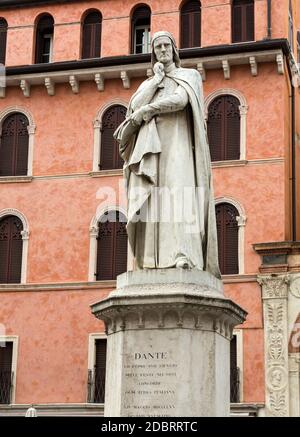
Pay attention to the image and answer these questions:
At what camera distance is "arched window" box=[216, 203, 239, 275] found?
27891 mm

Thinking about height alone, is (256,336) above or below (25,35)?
below

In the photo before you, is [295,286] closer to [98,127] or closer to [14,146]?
[98,127]

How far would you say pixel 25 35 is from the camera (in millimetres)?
32031

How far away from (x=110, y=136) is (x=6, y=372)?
7.68m

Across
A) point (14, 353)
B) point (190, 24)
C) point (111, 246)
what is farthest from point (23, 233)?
point (190, 24)

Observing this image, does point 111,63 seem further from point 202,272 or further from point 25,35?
point 202,272

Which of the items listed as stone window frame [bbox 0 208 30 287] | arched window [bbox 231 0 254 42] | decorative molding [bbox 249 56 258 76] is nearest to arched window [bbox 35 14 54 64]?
stone window frame [bbox 0 208 30 287]

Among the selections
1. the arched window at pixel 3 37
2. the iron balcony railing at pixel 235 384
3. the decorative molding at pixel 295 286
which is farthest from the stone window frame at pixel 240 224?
the arched window at pixel 3 37

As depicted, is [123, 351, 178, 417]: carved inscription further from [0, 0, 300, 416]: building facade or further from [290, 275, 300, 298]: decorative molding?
[290, 275, 300, 298]: decorative molding

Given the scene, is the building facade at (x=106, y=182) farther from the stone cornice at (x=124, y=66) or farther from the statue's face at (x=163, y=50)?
the statue's face at (x=163, y=50)

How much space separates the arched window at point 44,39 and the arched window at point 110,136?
10.5 feet

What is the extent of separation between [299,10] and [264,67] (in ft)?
20.4

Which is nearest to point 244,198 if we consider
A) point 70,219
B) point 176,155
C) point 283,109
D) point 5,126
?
point 283,109

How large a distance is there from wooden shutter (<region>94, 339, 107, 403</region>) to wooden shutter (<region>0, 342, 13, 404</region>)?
8.59 ft
